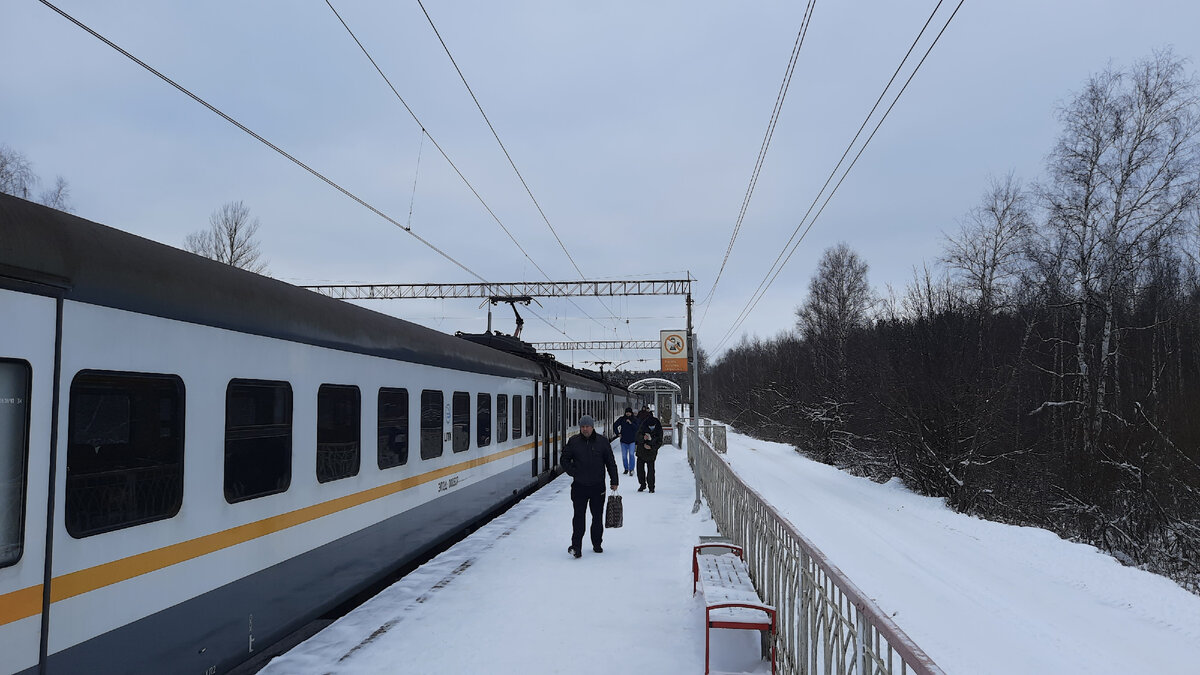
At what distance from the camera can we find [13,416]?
3.03 metres

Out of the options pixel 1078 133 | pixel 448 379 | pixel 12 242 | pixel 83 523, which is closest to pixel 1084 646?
pixel 448 379

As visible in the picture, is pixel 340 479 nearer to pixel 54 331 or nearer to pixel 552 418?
pixel 54 331

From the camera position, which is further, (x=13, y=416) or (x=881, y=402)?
(x=881, y=402)

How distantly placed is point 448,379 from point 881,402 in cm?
1705

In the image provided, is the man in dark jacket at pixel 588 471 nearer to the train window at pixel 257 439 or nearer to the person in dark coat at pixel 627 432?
the train window at pixel 257 439

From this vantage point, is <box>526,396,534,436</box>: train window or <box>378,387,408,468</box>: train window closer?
<box>378,387,408,468</box>: train window

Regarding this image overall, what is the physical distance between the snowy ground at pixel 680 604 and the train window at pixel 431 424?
1292 mm

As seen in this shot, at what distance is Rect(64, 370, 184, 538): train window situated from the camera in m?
3.38

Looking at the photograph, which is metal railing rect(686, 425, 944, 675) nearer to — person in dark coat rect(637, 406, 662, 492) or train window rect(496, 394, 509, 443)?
train window rect(496, 394, 509, 443)

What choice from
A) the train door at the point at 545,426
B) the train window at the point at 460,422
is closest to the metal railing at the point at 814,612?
the train window at the point at 460,422

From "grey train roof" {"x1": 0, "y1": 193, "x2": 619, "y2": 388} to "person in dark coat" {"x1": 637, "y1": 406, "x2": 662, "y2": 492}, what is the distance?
834cm

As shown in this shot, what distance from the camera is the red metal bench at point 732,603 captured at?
4836 mm

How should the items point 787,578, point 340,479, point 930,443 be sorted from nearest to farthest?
point 787,578 < point 340,479 < point 930,443

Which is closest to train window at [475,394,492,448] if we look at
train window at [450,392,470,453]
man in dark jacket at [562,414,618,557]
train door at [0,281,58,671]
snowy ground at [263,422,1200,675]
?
train window at [450,392,470,453]
